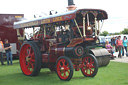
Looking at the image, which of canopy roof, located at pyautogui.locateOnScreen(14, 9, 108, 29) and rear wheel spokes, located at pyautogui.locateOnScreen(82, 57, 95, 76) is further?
rear wheel spokes, located at pyautogui.locateOnScreen(82, 57, 95, 76)

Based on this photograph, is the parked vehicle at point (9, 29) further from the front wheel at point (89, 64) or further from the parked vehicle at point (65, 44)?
the front wheel at point (89, 64)

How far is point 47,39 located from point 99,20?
1849 millimetres

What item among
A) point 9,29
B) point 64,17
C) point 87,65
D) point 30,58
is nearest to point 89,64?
point 87,65

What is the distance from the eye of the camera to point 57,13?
736cm

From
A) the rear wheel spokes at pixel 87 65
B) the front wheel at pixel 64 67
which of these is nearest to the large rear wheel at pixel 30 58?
the front wheel at pixel 64 67

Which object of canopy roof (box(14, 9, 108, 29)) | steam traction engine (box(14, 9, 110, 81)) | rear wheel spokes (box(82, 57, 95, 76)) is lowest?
rear wheel spokes (box(82, 57, 95, 76))

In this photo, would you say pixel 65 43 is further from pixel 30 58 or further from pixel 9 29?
pixel 9 29

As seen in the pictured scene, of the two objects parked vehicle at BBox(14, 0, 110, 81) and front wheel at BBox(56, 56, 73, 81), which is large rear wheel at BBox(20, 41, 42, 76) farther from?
front wheel at BBox(56, 56, 73, 81)

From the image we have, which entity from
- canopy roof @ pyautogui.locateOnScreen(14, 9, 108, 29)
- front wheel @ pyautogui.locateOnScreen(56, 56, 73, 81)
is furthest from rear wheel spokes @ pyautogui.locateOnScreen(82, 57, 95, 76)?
canopy roof @ pyautogui.locateOnScreen(14, 9, 108, 29)

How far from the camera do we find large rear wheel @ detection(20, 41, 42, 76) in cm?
773

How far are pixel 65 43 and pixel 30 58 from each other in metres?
1.55

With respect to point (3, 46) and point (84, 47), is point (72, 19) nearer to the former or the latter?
point (84, 47)

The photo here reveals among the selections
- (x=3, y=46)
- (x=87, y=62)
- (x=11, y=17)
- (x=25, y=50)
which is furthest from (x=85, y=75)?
(x=11, y=17)

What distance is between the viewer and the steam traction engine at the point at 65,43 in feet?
22.5
